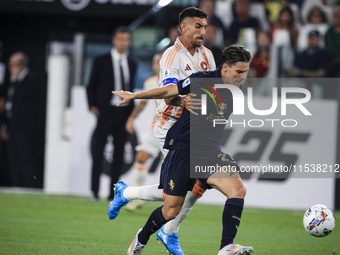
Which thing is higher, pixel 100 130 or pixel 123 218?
pixel 100 130

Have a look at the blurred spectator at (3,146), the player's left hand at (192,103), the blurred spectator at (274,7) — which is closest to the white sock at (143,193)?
the player's left hand at (192,103)

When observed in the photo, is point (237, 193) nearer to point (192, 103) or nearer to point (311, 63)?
point (192, 103)

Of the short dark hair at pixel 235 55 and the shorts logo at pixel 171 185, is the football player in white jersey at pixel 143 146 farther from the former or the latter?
the short dark hair at pixel 235 55

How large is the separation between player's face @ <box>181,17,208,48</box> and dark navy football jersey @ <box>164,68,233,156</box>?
0.87 meters

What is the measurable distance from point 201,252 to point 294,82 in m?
5.82

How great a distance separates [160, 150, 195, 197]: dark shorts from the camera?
580 centimetres

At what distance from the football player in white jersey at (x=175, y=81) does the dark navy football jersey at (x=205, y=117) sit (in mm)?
313

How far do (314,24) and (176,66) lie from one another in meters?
7.87

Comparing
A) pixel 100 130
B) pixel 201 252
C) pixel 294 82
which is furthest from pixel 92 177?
pixel 201 252

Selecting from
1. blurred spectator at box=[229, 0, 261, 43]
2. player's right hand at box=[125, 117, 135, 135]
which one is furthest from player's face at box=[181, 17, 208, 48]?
blurred spectator at box=[229, 0, 261, 43]

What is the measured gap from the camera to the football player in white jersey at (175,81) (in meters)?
6.30

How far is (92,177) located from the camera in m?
11.5

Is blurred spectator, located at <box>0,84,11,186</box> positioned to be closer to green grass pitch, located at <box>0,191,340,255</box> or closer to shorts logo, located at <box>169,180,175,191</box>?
green grass pitch, located at <box>0,191,340,255</box>

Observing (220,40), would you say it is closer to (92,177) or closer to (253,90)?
(253,90)
